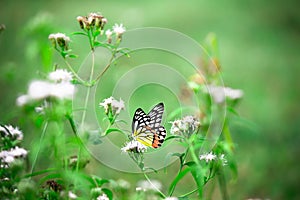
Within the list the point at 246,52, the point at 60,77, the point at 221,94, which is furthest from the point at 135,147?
the point at 246,52

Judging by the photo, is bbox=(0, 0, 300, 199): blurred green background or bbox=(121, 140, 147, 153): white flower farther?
bbox=(0, 0, 300, 199): blurred green background

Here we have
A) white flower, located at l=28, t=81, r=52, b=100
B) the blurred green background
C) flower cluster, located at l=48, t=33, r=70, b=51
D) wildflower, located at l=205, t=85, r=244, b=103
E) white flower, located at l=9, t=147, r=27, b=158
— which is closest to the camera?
white flower, located at l=28, t=81, r=52, b=100

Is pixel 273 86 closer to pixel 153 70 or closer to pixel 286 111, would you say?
pixel 286 111

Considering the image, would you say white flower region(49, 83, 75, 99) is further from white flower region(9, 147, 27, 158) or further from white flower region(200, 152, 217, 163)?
white flower region(200, 152, 217, 163)

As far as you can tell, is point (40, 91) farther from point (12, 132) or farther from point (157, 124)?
point (157, 124)

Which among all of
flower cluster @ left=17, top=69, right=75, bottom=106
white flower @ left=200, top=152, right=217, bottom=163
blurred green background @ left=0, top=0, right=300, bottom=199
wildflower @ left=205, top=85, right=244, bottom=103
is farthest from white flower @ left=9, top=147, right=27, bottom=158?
blurred green background @ left=0, top=0, right=300, bottom=199

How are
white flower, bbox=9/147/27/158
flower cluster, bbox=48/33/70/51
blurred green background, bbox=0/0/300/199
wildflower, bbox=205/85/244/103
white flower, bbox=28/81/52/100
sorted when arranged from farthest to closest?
blurred green background, bbox=0/0/300/199, wildflower, bbox=205/85/244/103, flower cluster, bbox=48/33/70/51, white flower, bbox=9/147/27/158, white flower, bbox=28/81/52/100
